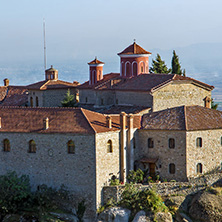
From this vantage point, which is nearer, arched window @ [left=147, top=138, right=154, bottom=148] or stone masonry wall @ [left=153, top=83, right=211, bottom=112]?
Result: arched window @ [left=147, top=138, right=154, bottom=148]

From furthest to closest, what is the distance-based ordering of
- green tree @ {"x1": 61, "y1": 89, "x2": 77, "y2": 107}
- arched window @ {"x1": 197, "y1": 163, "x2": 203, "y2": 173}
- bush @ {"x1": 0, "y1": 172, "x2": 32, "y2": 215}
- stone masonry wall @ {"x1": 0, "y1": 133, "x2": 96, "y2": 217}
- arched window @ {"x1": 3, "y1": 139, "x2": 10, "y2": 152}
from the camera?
green tree @ {"x1": 61, "y1": 89, "x2": 77, "y2": 107}
arched window @ {"x1": 197, "y1": 163, "x2": 203, "y2": 173}
arched window @ {"x1": 3, "y1": 139, "x2": 10, "y2": 152}
bush @ {"x1": 0, "y1": 172, "x2": 32, "y2": 215}
stone masonry wall @ {"x1": 0, "y1": 133, "x2": 96, "y2": 217}

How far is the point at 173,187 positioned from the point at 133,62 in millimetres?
21599

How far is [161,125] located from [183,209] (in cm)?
814

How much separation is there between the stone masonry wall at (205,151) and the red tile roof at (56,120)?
5.64 metres

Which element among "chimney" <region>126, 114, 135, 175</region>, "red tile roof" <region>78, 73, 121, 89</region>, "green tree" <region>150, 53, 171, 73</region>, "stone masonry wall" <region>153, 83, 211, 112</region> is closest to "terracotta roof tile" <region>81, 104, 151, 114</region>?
"stone masonry wall" <region>153, 83, 211, 112</region>

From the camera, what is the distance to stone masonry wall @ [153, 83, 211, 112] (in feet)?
188

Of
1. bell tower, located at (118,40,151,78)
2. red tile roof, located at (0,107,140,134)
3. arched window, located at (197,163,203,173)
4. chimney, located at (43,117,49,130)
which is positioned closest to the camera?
red tile roof, located at (0,107,140,134)

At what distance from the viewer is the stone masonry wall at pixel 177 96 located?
57281mm

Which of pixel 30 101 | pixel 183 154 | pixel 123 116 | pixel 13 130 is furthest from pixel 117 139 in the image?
pixel 30 101

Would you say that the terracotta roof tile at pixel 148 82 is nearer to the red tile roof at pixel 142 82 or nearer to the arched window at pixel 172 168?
the red tile roof at pixel 142 82

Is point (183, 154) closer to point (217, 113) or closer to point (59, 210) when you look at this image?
point (217, 113)

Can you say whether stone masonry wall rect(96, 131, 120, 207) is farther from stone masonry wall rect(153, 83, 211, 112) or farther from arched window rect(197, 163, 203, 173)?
stone masonry wall rect(153, 83, 211, 112)

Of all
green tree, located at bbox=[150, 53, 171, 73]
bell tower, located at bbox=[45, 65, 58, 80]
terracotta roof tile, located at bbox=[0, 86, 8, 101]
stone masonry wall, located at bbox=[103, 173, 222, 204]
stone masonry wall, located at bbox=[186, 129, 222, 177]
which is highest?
green tree, located at bbox=[150, 53, 171, 73]

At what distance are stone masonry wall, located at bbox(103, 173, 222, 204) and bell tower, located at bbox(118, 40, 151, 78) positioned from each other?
20.1 metres
